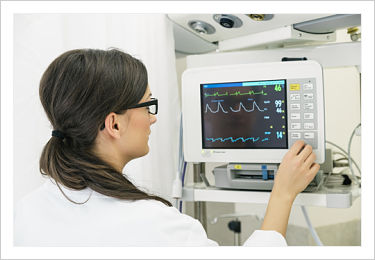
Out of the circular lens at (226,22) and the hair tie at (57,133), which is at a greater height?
the circular lens at (226,22)

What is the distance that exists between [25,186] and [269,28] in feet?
2.93

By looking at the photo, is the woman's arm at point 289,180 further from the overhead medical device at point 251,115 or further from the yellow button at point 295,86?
the yellow button at point 295,86

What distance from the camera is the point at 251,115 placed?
3.78 ft

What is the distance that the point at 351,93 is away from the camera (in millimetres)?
2199

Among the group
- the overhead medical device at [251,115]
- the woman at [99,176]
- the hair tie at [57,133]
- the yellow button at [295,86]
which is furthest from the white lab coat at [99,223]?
the yellow button at [295,86]

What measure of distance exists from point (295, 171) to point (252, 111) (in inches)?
8.6

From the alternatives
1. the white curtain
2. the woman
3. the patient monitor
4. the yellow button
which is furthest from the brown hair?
the yellow button

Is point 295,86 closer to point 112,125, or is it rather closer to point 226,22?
point 226,22

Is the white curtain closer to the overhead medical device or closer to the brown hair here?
the brown hair

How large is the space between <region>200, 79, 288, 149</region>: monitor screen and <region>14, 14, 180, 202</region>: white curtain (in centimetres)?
31

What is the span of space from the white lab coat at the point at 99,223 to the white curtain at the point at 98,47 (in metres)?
0.20

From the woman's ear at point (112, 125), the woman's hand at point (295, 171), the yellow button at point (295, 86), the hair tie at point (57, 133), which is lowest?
the woman's hand at point (295, 171)

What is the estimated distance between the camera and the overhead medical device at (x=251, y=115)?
1097 mm

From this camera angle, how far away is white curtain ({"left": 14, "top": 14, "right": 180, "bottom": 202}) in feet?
3.48
